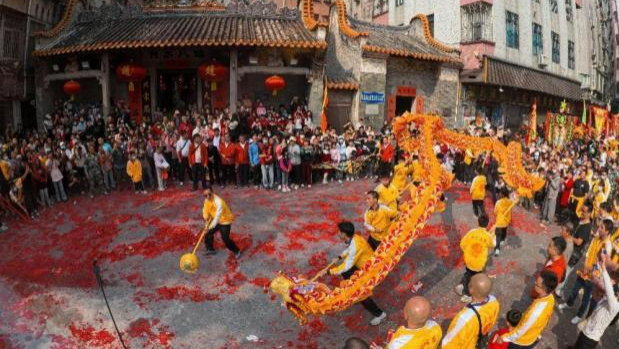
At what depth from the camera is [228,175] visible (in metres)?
13.6

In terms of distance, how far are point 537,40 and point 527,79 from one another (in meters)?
3.46

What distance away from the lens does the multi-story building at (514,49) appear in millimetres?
22656

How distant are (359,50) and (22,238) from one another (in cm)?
1365

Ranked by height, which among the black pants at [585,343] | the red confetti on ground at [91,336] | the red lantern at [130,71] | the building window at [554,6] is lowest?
the red confetti on ground at [91,336]

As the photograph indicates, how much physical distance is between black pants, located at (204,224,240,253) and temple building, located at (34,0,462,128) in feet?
31.1

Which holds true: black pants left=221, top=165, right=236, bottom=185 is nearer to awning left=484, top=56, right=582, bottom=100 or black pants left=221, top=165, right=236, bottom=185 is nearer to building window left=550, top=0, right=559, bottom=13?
awning left=484, top=56, right=582, bottom=100

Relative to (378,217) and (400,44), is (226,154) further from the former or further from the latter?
(400,44)

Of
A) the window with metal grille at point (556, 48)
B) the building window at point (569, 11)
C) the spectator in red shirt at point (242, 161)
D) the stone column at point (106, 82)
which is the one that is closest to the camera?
the spectator in red shirt at point (242, 161)

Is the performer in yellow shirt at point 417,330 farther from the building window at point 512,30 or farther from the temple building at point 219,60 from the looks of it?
the building window at point 512,30

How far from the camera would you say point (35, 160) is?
1190cm

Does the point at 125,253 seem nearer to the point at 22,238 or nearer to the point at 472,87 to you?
the point at 22,238

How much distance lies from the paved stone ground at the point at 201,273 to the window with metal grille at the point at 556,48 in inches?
821

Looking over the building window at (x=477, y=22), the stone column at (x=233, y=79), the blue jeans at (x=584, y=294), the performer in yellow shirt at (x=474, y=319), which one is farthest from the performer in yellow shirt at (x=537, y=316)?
the building window at (x=477, y=22)

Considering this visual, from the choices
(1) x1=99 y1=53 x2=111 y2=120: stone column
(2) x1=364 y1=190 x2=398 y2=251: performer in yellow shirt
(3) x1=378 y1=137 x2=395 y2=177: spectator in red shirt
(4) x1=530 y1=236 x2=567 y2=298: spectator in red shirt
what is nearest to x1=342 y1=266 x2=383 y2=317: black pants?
(2) x1=364 y1=190 x2=398 y2=251: performer in yellow shirt
